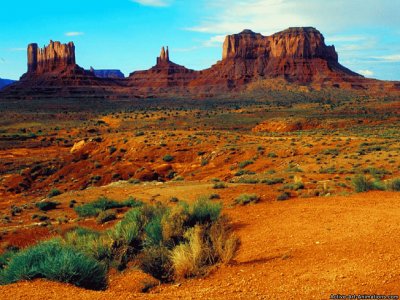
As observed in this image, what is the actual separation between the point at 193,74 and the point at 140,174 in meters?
142

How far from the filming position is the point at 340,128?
152 feet

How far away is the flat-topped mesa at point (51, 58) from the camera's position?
161m

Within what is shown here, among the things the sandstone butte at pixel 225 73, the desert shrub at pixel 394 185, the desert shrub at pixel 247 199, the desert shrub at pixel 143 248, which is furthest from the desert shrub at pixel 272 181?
the sandstone butte at pixel 225 73

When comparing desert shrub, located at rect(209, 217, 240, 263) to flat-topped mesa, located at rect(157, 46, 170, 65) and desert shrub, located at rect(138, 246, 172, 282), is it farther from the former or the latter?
flat-topped mesa, located at rect(157, 46, 170, 65)

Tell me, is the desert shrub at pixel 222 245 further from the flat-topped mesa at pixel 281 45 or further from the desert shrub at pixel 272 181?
the flat-topped mesa at pixel 281 45

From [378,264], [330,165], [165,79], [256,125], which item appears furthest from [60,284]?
[165,79]

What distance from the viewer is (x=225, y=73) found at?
485 feet

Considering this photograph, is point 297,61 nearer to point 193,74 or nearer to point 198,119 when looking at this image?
point 193,74

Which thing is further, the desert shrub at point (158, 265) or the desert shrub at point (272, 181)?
the desert shrub at point (272, 181)

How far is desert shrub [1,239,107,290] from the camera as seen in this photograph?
225 inches

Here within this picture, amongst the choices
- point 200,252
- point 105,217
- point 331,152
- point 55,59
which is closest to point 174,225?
point 200,252

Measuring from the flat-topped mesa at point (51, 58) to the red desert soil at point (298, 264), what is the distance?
161 meters

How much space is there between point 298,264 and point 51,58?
171817mm

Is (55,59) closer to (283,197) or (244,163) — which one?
(244,163)
